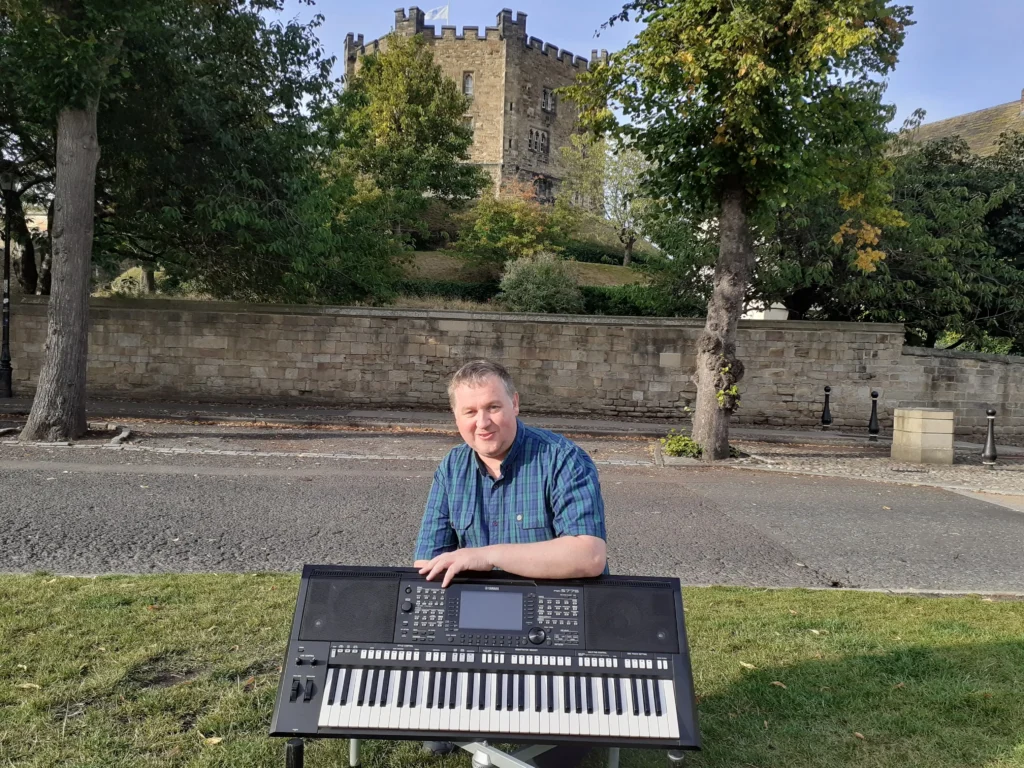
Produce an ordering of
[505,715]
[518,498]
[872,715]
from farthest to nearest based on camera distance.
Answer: [872,715] → [518,498] → [505,715]

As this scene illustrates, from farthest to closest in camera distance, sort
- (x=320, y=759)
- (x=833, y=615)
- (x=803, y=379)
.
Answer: (x=803, y=379)
(x=833, y=615)
(x=320, y=759)

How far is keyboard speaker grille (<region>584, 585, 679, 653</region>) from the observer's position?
2523 millimetres

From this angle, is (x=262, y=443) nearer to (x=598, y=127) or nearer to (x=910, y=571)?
(x=598, y=127)

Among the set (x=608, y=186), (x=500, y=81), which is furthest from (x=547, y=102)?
(x=608, y=186)

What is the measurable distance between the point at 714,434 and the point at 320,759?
34.1ft

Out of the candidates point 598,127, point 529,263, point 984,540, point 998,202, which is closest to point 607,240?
point 529,263

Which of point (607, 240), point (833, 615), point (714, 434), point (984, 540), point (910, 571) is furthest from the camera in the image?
point (607, 240)

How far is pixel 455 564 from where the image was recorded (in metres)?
2.64

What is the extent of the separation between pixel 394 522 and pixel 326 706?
536 centimetres

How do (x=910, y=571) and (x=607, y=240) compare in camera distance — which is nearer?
(x=910, y=571)

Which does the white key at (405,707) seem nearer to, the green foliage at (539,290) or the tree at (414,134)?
the green foliage at (539,290)

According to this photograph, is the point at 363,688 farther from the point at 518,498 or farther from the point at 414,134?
the point at 414,134

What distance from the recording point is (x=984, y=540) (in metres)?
7.85

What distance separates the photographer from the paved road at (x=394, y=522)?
6.38 metres
